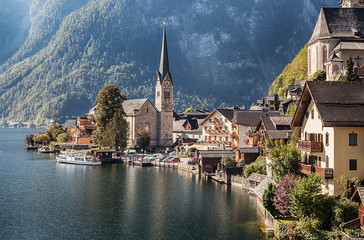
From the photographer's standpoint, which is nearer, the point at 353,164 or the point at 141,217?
the point at 353,164

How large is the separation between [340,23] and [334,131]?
167 feet

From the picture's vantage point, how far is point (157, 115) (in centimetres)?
13288

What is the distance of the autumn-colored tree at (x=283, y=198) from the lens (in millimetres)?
39656

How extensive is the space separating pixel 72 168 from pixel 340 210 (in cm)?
7035

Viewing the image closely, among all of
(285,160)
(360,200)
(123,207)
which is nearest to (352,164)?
(360,200)

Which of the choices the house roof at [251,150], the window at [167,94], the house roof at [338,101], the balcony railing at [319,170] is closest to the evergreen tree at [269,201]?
the balcony railing at [319,170]

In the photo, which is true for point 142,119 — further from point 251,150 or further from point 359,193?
point 359,193

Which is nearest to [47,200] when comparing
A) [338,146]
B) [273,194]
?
[273,194]

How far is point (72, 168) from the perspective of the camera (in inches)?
3684

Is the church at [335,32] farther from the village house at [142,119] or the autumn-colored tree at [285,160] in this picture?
the village house at [142,119]

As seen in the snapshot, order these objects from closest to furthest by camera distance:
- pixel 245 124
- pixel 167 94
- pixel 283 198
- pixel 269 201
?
1. pixel 283 198
2. pixel 269 201
3. pixel 245 124
4. pixel 167 94

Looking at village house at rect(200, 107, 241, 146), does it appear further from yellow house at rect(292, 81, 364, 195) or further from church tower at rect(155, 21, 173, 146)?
yellow house at rect(292, 81, 364, 195)

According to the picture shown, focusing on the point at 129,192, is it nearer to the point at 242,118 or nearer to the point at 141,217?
the point at 141,217

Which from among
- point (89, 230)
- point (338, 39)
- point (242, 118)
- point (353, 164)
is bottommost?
point (89, 230)
